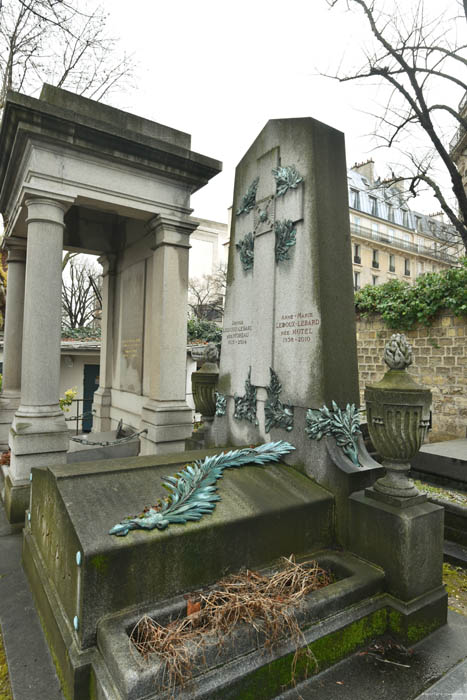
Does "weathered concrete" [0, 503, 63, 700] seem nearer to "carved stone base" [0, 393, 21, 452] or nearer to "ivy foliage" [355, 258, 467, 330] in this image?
"carved stone base" [0, 393, 21, 452]

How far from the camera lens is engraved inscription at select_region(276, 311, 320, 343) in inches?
147

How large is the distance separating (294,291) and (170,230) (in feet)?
12.2

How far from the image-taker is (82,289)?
29.3m

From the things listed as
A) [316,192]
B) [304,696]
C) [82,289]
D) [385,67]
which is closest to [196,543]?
[304,696]

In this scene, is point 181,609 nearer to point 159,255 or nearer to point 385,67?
point 159,255

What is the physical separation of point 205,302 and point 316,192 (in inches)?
1239

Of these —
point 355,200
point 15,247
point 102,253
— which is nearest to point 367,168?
point 355,200

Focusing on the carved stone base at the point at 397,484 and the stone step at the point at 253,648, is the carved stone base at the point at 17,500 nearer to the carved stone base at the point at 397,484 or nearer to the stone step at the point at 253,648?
the stone step at the point at 253,648

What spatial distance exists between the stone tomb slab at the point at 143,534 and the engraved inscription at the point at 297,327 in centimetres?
123

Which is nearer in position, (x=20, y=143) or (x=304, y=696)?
(x=304, y=696)

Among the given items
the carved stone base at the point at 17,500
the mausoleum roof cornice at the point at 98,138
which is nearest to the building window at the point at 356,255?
the mausoleum roof cornice at the point at 98,138

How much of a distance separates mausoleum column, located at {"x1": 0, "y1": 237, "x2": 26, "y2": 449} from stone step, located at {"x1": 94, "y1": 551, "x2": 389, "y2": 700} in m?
6.57

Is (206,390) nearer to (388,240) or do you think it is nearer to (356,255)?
(356,255)

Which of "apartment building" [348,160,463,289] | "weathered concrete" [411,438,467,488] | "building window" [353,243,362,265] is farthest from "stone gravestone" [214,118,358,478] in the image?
"building window" [353,243,362,265]
